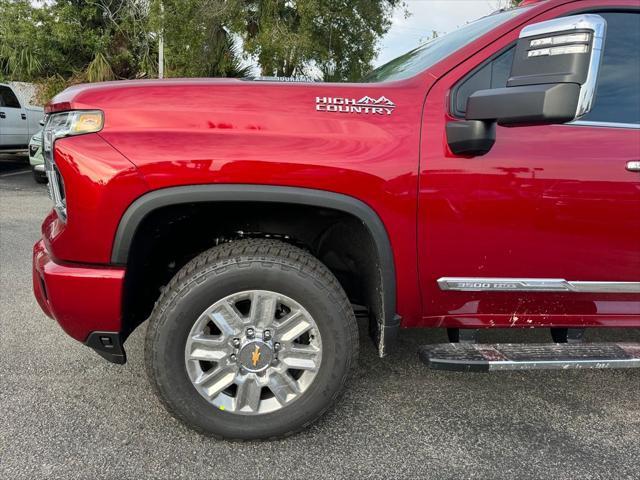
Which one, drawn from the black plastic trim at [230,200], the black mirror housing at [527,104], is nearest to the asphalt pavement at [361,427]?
the black plastic trim at [230,200]

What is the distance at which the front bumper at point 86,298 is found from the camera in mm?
2041

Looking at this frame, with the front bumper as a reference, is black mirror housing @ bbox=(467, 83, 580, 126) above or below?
above

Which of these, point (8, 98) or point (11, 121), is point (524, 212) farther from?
point (8, 98)

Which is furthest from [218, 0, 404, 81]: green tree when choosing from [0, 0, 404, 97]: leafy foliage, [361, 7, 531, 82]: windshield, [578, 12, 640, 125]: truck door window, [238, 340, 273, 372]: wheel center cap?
[238, 340, 273, 372]: wheel center cap

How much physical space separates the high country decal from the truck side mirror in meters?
0.37

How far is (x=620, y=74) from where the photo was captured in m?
2.41

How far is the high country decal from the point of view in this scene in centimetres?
207

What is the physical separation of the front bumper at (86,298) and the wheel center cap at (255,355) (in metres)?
0.53

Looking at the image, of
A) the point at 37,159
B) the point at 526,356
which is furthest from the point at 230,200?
the point at 37,159

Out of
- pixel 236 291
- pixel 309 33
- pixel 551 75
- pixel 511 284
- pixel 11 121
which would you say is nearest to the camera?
pixel 551 75

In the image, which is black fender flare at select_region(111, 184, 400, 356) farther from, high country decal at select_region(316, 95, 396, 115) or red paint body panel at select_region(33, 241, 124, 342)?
high country decal at select_region(316, 95, 396, 115)

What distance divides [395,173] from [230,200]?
67 cm

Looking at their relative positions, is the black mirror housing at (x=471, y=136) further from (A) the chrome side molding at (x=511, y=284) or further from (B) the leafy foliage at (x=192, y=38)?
(B) the leafy foliage at (x=192, y=38)

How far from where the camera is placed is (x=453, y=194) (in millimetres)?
2088
